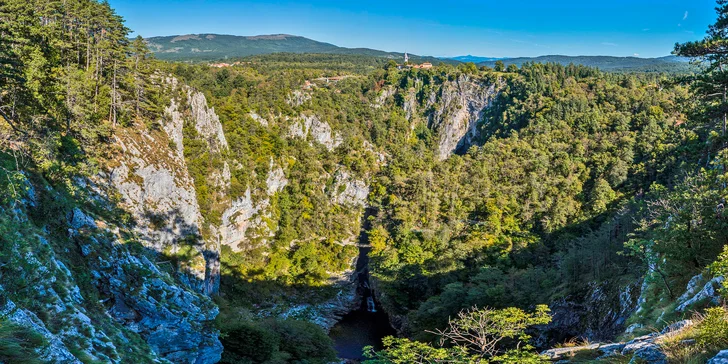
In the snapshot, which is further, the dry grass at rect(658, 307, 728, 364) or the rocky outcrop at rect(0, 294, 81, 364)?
the rocky outcrop at rect(0, 294, 81, 364)

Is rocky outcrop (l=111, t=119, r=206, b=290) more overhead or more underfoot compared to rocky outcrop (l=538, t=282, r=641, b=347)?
more overhead

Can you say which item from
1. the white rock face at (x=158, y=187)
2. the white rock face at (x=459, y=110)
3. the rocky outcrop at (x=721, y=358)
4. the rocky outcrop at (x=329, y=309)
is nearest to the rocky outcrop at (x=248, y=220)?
the rocky outcrop at (x=329, y=309)

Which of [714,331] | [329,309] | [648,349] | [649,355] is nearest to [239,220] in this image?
[329,309]

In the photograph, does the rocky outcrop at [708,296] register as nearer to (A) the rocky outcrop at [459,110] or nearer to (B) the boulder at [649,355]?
(B) the boulder at [649,355]

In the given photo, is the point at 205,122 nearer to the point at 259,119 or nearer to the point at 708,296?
the point at 259,119

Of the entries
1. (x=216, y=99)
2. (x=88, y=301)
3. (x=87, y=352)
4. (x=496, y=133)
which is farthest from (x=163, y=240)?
(x=496, y=133)

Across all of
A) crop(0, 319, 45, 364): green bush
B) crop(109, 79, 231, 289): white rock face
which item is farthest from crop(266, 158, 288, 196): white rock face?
crop(0, 319, 45, 364): green bush

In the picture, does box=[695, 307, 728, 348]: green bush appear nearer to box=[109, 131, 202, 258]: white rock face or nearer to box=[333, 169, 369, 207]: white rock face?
box=[109, 131, 202, 258]: white rock face
